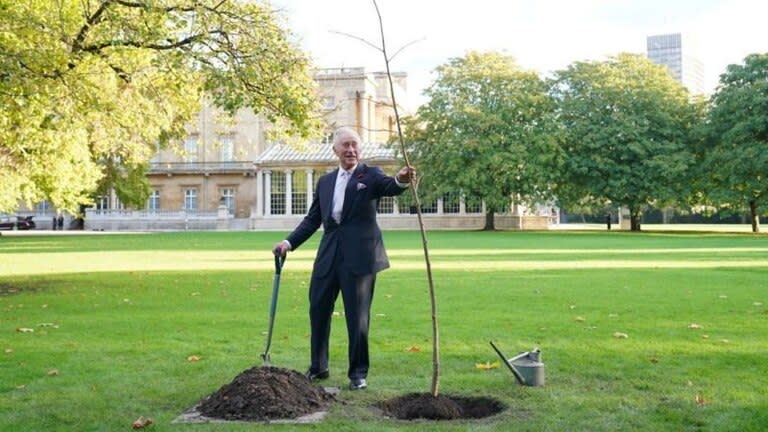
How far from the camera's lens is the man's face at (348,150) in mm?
6363

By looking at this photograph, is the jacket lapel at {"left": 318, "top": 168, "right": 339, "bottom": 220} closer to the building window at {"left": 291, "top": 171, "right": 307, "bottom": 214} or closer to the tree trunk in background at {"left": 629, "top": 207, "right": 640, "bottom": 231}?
the tree trunk in background at {"left": 629, "top": 207, "right": 640, "bottom": 231}

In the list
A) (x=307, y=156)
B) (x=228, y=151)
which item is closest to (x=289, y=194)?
(x=307, y=156)

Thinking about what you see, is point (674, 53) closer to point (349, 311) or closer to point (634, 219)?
point (634, 219)

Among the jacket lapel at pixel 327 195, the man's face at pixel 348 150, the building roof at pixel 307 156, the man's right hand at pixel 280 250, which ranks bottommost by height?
the man's right hand at pixel 280 250

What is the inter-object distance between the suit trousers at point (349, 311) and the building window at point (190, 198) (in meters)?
71.3

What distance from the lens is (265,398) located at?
5.41m

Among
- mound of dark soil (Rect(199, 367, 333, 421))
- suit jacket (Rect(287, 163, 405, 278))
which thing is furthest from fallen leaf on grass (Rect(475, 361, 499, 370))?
mound of dark soil (Rect(199, 367, 333, 421))

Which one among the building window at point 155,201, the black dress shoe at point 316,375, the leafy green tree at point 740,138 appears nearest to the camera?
the black dress shoe at point 316,375

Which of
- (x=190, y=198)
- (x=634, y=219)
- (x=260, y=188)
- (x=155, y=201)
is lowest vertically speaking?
(x=634, y=219)

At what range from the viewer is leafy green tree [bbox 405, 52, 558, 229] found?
50.4m

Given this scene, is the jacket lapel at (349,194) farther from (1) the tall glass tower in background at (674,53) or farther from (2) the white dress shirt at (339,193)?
(1) the tall glass tower in background at (674,53)

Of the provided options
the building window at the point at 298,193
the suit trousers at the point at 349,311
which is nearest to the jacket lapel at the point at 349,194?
the suit trousers at the point at 349,311

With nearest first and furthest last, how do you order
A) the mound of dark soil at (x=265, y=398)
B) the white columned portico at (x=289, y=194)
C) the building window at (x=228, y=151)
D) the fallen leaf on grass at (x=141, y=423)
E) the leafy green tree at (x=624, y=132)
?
the fallen leaf on grass at (x=141, y=423) < the mound of dark soil at (x=265, y=398) < the leafy green tree at (x=624, y=132) < the white columned portico at (x=289, y=194) < the building window at (x=228, y=151)

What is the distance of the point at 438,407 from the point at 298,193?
2367 inches
